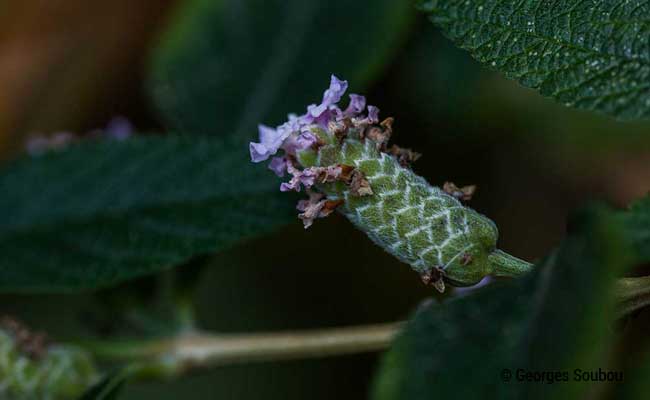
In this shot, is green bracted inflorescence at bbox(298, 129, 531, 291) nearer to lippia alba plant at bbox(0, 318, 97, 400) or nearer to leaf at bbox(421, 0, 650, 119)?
leaf at bbox(421, 0, 650, 119)

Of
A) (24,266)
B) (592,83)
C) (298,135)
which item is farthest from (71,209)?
(592,83)

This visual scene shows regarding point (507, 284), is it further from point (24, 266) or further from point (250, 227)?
point (24, 266)

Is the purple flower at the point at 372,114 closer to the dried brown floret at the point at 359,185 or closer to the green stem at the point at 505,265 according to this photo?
the dried brown floret at the point at 359,185

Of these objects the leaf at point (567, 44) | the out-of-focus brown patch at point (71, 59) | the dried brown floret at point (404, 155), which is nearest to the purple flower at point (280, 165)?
the dried brown floret at point (404, 155)

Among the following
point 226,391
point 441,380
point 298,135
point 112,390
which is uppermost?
point 298,135

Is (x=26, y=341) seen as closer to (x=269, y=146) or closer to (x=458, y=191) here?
(x=269, y=146)

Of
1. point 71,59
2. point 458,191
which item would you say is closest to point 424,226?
point 458,191
